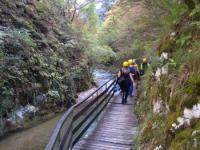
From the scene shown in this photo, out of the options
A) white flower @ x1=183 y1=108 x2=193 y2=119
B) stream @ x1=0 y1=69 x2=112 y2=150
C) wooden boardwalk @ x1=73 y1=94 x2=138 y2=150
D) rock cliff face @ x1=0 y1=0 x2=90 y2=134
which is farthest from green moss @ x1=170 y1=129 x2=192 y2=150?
rock cliff face @ x1=0 y1=0 x2=90 y2=134

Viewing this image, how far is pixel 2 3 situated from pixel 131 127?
909 centimetres

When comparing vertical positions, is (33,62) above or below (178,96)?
above

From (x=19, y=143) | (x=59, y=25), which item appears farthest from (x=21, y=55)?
(x=59, y=25)

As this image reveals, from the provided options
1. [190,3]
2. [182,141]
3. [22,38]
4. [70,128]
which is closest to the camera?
[182,141]

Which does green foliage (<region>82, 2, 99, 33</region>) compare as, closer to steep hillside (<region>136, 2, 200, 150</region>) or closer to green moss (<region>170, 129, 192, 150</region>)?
steep hillside (<region>136, 2, 200, 150</region>)

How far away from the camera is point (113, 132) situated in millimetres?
8492

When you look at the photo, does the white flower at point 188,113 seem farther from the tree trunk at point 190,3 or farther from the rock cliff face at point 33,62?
the rock cliff face at point 33,62

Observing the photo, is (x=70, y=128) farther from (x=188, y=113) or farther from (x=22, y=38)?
(x=22, y=38)

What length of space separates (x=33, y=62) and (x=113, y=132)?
6.27 metres

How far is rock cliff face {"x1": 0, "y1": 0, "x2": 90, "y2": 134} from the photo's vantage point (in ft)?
37.5

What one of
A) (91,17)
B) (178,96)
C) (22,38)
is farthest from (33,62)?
(91,17)

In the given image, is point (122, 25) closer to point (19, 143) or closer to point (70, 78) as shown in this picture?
point (70, 78)

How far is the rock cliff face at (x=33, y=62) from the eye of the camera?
1144 centimetres

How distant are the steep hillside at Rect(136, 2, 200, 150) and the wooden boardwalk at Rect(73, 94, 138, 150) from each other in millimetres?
1314
